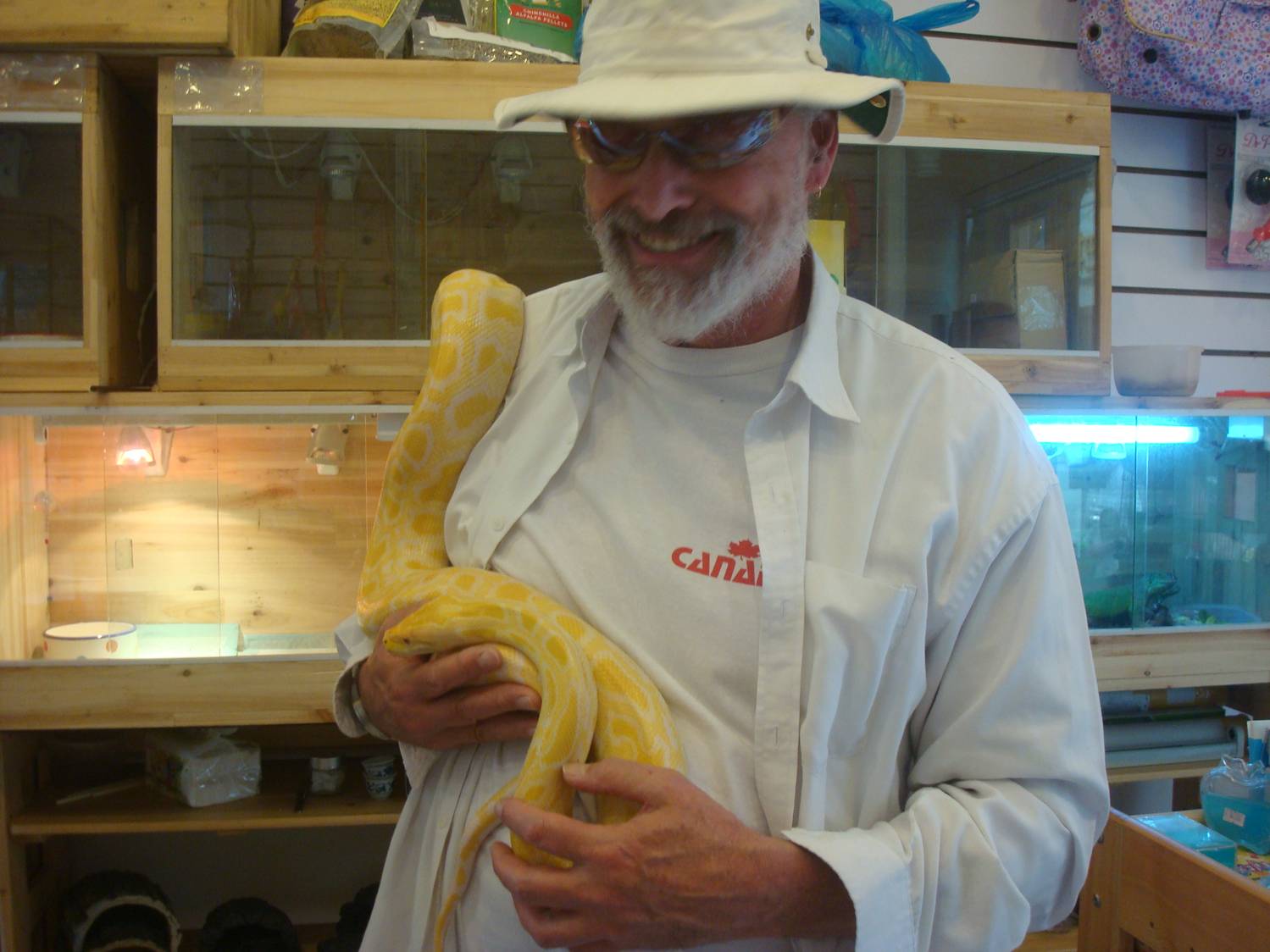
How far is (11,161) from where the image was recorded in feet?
7.25

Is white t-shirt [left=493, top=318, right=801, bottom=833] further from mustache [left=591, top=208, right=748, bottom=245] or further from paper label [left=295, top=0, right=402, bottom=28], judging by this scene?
paper label [left=295, top=0, right=402, bottom=28]

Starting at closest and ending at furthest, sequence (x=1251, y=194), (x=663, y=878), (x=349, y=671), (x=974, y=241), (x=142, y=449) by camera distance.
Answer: (x=663, y=878), (x=349, y=671), (x=142, y=449), (x=974, y=241), (x=1251, y=194)

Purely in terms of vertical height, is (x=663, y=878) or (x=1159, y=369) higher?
(x=1159, y=369)

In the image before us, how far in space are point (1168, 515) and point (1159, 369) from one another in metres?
0.47

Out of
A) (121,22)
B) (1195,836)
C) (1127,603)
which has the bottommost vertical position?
(1195,836)

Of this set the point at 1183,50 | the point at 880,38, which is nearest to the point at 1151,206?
the point at 1183,50

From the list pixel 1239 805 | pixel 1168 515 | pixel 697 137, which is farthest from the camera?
pixel 1168 515

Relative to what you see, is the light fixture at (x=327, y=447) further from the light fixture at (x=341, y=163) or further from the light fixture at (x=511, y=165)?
the light fixture at (x=511, y=165)

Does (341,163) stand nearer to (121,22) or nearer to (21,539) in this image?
(121,22)

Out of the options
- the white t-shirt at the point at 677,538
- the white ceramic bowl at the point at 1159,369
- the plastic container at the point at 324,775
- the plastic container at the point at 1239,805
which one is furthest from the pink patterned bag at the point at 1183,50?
the plastic container at the point at 324,775

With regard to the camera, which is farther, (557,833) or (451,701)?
(451,701)

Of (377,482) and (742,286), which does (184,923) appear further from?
(742,286)

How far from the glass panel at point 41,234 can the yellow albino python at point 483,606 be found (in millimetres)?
1349

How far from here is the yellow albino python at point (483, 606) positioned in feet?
3.22
